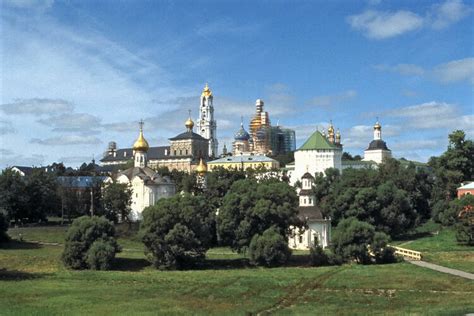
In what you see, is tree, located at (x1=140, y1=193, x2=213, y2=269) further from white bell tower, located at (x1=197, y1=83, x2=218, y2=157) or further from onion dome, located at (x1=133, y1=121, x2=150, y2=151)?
white bell tower, located at (x1=197, y1=83, x2=218, y2=157)

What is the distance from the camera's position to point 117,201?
200 feet

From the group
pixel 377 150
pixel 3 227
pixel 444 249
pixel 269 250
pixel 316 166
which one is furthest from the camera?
pixel 377 150

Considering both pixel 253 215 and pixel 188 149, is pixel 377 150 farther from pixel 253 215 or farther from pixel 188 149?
pixel 253 215

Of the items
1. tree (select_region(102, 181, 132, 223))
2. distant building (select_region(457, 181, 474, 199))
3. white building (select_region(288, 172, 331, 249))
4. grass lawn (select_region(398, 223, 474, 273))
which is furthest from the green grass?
tree (select_region(102, 181, 132, 223))

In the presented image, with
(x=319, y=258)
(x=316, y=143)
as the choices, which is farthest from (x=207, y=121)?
(x=319, y=258)

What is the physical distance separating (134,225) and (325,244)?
1909cm

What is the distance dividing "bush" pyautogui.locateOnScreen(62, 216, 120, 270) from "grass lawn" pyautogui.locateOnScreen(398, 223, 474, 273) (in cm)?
2164

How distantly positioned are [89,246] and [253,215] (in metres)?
12.0

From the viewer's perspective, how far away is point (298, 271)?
39125 millimetres

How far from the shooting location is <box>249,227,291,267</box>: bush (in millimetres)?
43312

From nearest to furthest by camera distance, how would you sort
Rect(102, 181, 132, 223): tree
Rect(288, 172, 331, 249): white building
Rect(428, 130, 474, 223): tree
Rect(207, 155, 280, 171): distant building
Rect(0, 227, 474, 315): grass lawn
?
Rect(0, 227, 474, 315): grass lawn
Rect(288, 172, 331, 249): white building
Rect(102, 181, 132, 223): tree
Rect(428, 130, 474, 223): tree
Rect(207, 155, 280, 171): distant building

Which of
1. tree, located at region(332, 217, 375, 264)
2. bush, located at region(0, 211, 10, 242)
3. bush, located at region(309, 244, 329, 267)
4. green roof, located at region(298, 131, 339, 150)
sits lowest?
bush, located at region(309, 244, 329, 267)

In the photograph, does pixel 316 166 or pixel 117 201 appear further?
pixel 316 166

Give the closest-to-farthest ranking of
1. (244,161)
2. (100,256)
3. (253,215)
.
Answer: (100,256), (253,215), (244,161)
